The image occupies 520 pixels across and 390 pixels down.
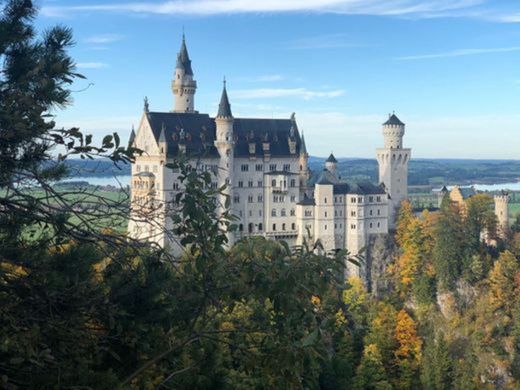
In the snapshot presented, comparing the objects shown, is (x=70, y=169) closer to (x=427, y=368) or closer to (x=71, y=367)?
(x=71, y=367)

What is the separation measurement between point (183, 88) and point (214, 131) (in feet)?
24.0

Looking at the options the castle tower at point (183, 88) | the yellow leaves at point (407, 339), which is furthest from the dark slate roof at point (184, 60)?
the yellow leaves at point (407, 339)

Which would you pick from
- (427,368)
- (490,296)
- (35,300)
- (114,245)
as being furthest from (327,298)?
(490,296)

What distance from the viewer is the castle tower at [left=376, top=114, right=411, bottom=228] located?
66875 millimetres

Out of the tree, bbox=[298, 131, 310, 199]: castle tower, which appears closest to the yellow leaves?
the tree

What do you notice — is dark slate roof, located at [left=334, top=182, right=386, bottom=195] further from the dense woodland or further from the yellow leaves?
the dense woodland

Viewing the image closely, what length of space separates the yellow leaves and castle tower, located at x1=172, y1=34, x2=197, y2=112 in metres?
27.5

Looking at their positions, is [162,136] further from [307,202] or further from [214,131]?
[307,202]

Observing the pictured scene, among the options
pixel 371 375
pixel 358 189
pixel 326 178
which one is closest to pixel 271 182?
Result: pixel 326 178

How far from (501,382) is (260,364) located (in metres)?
44.0

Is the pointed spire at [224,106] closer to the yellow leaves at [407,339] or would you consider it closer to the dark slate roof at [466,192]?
the yellow leaves at [407,339]

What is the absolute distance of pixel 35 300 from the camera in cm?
983

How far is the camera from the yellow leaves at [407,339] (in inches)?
1919

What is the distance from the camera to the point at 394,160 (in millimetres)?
67500
